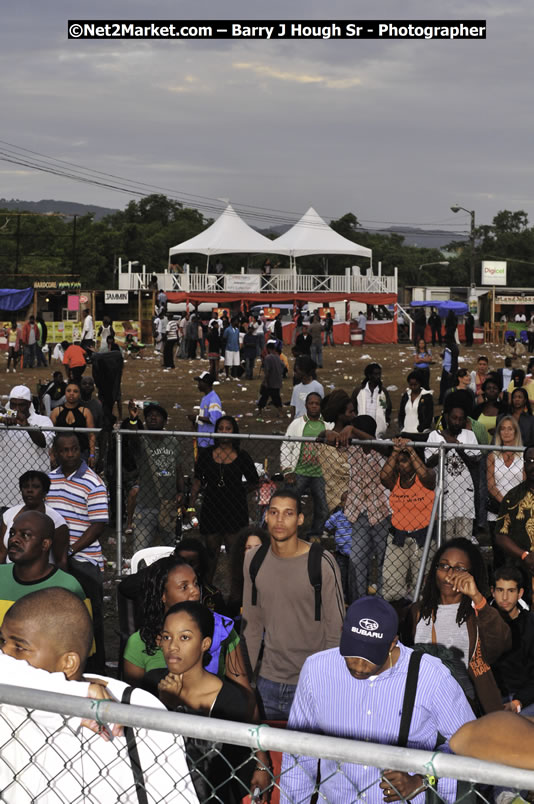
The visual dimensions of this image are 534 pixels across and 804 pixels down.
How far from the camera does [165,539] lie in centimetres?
945

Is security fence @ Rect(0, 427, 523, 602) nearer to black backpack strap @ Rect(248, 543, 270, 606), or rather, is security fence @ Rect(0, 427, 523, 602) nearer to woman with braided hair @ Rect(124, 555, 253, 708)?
black backpack strap @ Rect(248, 543, 270, 606)

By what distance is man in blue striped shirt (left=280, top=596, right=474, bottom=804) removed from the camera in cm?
372

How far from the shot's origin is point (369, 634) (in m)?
3.79

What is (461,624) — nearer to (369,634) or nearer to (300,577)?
(300,577)

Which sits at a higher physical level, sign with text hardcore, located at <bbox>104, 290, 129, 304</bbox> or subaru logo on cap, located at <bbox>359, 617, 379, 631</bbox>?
sign with text hardcore, located at <bbox>104, 290, 129, 304</bbox>

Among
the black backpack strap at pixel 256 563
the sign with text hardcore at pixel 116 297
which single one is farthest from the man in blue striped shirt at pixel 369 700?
the sign with text hardcore at pixel 116 297

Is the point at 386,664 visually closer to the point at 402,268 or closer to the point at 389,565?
the point at 389,565

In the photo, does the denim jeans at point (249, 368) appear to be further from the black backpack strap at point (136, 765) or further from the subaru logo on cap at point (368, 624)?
the black backpack strap at point (136, 765)

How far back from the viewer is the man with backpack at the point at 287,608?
5301mm

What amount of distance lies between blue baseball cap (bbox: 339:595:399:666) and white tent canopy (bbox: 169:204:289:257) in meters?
46.3

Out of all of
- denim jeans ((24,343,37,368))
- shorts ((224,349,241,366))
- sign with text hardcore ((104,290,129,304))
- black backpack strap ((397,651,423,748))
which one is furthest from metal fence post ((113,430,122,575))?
sign with text hardcore ((104,290,129,304))

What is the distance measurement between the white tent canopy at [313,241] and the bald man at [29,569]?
146ft

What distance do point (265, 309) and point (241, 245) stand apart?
5.67 m

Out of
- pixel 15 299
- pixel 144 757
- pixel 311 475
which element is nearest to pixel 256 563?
pixel 144 757
